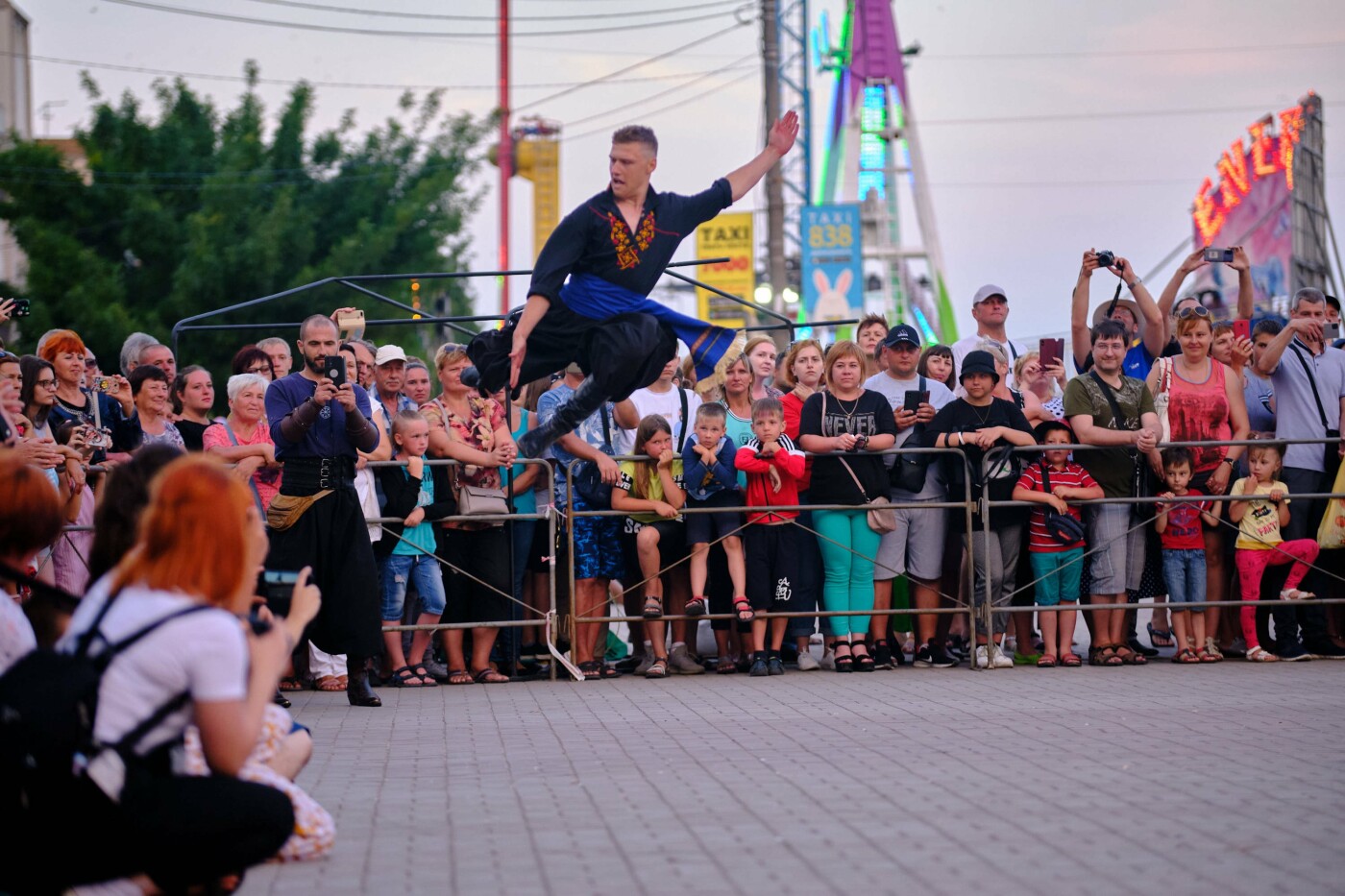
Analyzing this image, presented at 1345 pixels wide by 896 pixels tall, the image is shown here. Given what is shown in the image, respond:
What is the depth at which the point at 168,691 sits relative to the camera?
4184 mm

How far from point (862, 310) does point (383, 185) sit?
1154cm

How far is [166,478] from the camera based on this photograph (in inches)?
167

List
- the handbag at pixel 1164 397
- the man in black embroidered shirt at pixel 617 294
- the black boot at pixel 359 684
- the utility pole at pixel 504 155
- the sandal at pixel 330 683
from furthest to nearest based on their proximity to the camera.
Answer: the utility pole at pixel 504 155 < the handbag at pixel 1164 397 < the sandal at pixel 330 683 < the black boot at pixel 359 684 < the man in black embroidered shirt at pixel 617 294

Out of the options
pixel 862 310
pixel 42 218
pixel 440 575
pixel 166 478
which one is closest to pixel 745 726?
pixel 440 575

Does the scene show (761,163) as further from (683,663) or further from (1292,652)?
(1292,652)

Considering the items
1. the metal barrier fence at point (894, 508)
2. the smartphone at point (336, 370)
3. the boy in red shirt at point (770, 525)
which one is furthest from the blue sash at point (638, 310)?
the boy in red shirt at point (770, 525)

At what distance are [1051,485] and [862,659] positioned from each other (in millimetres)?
1741

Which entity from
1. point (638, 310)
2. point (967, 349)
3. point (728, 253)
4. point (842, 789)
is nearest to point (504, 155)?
point (728, 253)

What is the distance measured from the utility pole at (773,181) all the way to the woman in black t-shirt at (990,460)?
15955 millimetres

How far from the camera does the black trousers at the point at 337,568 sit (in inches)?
343

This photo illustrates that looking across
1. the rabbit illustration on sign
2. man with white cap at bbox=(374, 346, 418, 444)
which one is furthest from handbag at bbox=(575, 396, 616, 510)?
the rabbit illustration on sign

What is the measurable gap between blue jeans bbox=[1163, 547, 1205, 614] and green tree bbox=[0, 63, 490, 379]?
18955mm

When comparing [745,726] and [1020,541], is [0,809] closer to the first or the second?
[745,726]

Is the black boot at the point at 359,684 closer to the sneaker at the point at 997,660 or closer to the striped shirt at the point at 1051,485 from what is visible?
the sneaker at the point at 997,660
